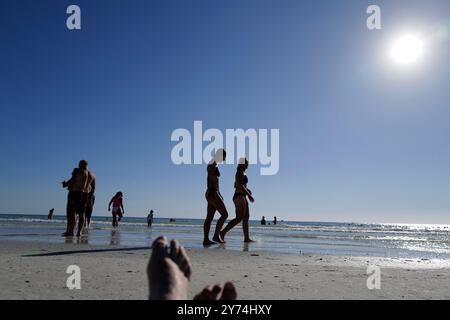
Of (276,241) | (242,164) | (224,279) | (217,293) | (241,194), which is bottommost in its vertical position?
(276,241)

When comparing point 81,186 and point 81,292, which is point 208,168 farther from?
point 81,292

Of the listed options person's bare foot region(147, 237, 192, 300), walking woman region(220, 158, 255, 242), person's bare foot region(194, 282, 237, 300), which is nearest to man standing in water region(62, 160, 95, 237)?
walking woman region(220, 158, 255, 242)

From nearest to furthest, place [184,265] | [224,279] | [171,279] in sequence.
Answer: [171,279], [184,265], [224,279]

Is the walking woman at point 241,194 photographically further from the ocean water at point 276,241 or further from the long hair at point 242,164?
the ocean water at point 276,241

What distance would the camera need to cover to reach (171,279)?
77.0 inches

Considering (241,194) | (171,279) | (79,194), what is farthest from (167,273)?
(79,194)

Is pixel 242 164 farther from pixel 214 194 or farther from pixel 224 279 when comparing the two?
pixel 224 279

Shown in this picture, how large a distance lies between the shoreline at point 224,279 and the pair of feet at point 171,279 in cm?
55

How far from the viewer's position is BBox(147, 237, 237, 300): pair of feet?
1.87 metres

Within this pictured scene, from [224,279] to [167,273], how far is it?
151 centimetres
